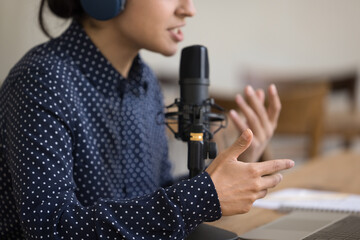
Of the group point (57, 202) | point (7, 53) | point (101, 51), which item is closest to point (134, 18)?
point (101, 51)

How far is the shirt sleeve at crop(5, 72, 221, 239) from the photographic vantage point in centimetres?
72

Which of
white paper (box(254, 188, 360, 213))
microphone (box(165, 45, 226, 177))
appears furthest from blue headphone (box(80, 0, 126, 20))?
white paper (box(254, 188, 360, 213))

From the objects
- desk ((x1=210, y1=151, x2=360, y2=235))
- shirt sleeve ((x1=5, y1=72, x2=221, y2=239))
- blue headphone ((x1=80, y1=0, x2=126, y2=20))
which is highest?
blue headphone ((x1=80, y1=0, x2=126, y2=20))

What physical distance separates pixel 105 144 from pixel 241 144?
0.40 meters

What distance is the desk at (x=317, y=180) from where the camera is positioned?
0.96 m

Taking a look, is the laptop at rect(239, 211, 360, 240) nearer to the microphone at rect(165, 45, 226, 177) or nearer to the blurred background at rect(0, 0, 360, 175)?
the microphone at rect(165, 45, 226, 177)

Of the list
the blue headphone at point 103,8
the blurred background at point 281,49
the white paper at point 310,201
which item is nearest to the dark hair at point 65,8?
the blue headphone at point 103,8

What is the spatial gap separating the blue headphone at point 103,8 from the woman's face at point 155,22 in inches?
2.4

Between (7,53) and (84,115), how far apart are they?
72.5 inches

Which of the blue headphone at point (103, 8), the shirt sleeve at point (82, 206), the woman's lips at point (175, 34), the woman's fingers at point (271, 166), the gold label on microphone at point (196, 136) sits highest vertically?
the blue headphone at point (103, 8)

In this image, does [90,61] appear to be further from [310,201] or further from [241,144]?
[310,201]

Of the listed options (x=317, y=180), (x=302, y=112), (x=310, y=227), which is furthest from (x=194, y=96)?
(x=302, y=112)

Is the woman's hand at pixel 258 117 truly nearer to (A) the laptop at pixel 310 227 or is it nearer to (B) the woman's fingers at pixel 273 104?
(B) the woman's fingers at pixel 273 104

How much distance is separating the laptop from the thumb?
172mm
